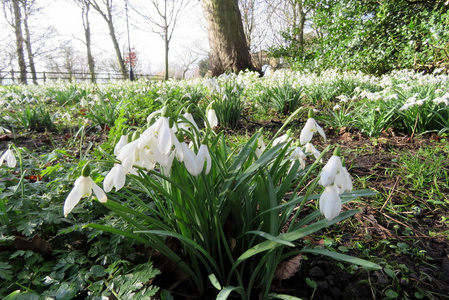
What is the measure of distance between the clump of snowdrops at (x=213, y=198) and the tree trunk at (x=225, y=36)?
9007 millimetres

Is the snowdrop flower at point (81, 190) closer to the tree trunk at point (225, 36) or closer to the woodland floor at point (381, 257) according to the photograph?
the woodland floor at point (381, 257)

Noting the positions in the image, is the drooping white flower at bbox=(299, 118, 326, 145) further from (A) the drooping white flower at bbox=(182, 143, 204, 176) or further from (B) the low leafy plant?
(B) the low leafy plant

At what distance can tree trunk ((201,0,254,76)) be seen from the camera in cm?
932

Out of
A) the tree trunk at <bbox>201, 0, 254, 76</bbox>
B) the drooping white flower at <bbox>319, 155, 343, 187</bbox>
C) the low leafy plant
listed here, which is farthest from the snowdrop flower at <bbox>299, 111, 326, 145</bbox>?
the tree trunk at <bbox>201, 0, 254, 76</bbox>

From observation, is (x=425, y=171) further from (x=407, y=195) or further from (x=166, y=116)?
(x=166, y=116)

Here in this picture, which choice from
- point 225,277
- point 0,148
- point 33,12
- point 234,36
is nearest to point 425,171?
point 225,277

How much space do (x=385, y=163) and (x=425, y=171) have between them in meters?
0.36

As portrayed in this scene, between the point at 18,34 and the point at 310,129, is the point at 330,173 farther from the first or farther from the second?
the point at 18,34

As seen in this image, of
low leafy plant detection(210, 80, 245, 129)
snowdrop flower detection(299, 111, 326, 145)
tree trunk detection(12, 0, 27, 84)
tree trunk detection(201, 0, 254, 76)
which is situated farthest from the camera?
tree trunk detection(12, 0, 27, 84)

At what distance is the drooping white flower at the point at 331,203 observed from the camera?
803 mm

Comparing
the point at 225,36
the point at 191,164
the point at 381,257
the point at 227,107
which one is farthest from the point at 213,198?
the point at 225,36

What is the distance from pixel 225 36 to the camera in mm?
9633

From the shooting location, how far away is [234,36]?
31.9ft

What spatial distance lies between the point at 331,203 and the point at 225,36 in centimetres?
982
